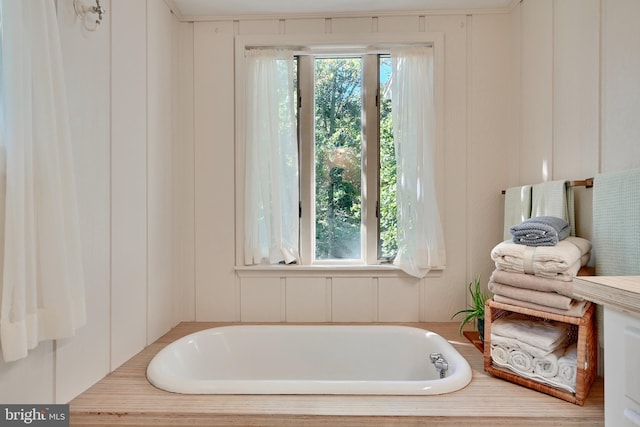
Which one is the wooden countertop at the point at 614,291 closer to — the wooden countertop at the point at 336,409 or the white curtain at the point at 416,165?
the wooden countertop at the point at 336,409

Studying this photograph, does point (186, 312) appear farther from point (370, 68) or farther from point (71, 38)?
point (370, 68)

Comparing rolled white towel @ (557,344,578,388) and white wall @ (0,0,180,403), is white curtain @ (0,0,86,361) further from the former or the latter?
rolled white towel @ (557,344,578,388)

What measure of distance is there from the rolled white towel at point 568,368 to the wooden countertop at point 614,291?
0.55 metres

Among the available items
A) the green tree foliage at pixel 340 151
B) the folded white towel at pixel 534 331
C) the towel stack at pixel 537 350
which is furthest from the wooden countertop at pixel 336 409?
the green tree foliage at pixel 340 151

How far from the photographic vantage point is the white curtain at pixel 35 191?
0.94 metres

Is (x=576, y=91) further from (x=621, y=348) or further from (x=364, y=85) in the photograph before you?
(x=621, y=348)

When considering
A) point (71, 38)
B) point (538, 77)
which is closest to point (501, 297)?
point (538, 77)

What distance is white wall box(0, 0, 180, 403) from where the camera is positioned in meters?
1.24

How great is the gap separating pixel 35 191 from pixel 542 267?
1740mm

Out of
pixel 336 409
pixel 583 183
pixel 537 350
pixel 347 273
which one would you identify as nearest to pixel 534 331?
pixel 537 350

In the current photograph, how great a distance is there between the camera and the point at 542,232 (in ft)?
4.33

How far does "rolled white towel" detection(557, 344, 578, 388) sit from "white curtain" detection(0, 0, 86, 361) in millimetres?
1704

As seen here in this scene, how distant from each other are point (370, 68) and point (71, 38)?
1.55 m

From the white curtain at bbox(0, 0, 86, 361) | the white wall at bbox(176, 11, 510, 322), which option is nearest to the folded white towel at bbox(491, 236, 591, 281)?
the white wall at bbox(176, 11, 510, 322)
